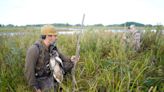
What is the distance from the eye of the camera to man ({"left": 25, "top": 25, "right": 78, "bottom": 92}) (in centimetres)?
398

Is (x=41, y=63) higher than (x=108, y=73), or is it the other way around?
(x=41, y=63)

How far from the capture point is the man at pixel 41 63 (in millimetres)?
3984

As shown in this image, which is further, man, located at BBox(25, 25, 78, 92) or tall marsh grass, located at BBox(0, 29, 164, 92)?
man, located at BBox(25, 25, 78, 92)

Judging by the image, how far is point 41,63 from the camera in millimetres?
4125

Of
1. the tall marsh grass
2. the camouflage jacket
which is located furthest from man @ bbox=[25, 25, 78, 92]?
the tall marsh grass

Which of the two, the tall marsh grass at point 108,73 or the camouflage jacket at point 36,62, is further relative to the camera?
the camouflage jacket at point 36,62

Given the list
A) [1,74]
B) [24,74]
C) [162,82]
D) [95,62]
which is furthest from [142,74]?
[1,74]

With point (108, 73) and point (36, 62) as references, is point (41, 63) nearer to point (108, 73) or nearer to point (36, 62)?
point (36, 62)

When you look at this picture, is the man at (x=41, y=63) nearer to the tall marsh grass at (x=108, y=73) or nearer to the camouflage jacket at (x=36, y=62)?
the camouflage jacket at (x=36, y=62)

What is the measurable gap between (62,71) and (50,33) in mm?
693

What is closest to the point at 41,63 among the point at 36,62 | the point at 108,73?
the point at 36,62

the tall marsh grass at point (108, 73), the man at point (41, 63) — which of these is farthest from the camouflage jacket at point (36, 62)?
the tall marsh grass at point (108, 73)

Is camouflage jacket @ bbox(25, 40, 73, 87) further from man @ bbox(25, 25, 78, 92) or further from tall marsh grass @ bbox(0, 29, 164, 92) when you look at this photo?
tall marsh grass @ bbox(0, 29, 164, 92)

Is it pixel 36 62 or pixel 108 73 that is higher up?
pixel 36 62
